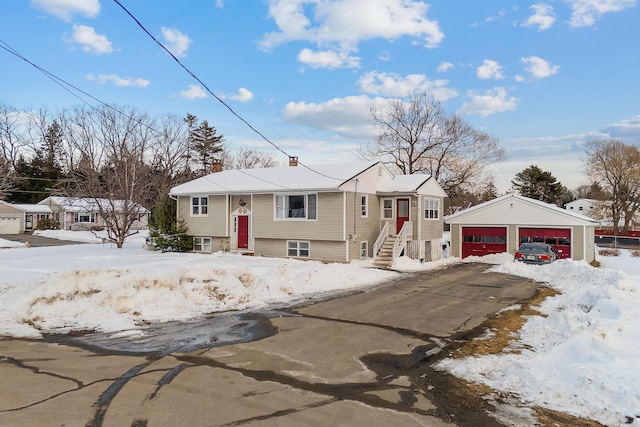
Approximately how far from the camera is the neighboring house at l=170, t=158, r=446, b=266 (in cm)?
2308

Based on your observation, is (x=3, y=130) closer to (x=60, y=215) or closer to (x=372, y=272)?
(x=60, y=215)

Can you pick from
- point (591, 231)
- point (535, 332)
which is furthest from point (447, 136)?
point (535, 332)

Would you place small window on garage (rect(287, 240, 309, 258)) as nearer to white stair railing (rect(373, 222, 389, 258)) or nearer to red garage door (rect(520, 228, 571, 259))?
white stair railing (rect(373, 222, 389, 258))

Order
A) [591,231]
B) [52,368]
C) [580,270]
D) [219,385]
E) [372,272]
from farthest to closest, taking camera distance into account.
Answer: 1. [591,231]
2. [372,272]
3. [580,270]
4. [52,368]
5. [219,385]

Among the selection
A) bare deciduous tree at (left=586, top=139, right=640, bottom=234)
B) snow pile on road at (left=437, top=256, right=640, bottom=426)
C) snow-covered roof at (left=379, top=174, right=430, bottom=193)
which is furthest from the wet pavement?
bare deciduous tree at (left=586, top=139, right=640, bottom=234)

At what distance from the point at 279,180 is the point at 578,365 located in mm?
21102

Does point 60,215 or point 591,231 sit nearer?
point 591,231

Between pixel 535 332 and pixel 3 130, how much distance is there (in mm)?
68610

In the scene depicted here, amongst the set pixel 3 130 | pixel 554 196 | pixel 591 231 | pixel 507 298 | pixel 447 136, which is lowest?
pixel 507 298

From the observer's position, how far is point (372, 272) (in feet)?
62.5

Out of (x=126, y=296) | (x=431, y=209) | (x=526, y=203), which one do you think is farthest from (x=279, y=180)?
(x=526, y=203)

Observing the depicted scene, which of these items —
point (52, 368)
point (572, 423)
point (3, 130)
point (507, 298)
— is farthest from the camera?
point (3, 130)

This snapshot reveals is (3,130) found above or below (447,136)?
above

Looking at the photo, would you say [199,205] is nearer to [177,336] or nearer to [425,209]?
[425,209]
